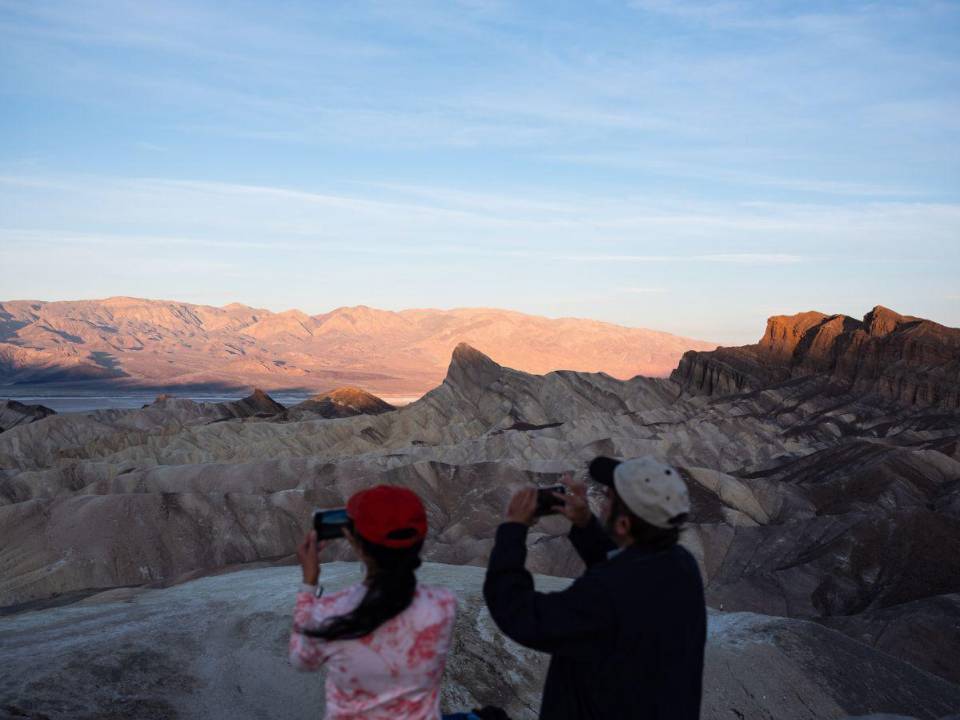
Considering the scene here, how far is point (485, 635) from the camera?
27.6 ft

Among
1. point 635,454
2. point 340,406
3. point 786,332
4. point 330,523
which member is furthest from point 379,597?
point 340,406

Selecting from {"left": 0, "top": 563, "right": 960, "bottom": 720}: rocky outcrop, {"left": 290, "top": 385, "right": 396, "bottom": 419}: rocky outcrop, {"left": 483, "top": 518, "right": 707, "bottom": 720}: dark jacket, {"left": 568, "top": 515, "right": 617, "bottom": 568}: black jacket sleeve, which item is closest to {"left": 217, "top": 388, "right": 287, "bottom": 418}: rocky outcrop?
{"left": 290, "top": 385, "right": 396, "bottom": 419}: rocky outcrop

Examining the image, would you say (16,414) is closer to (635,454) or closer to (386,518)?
(635,454)

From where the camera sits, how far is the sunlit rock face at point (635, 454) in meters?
21.7

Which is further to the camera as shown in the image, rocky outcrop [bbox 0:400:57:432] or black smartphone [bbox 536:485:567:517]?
rocky outcrop [bbox 0:400:57:432]

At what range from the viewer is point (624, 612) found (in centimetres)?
284

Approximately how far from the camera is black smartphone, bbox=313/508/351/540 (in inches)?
119

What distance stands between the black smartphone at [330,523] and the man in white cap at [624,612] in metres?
0.51

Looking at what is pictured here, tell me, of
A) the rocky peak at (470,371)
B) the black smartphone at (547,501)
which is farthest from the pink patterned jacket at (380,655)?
the rocky peak at (470,371)

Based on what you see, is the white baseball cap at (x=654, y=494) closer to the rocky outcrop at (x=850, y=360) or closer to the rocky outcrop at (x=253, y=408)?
the rocky outcrop at (x=850, y=360)

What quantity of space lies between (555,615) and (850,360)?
182ft

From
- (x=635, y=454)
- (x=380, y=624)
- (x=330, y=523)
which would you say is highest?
(x=330, y=523)

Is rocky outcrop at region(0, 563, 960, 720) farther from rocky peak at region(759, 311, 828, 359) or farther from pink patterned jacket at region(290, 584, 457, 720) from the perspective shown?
rocky peak at region(759, 311, 828, 359)

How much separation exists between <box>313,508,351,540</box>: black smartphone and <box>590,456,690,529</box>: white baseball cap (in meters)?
0.91
